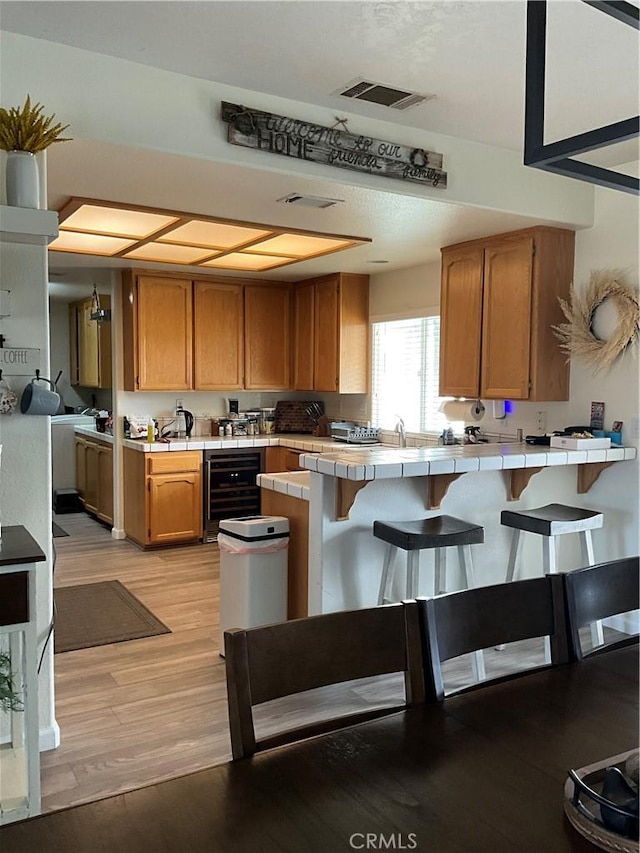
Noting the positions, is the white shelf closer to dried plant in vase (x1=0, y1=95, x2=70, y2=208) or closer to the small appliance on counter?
dried plant in vase (x1=0, y1=95, x2=70, y2=208)

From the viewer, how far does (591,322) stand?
13.5ft

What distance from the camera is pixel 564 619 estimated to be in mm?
1789

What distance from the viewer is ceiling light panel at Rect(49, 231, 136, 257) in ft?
14.7

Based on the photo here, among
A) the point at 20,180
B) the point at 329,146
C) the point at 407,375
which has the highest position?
the point at 329,146

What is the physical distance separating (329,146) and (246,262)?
2421 millimetres

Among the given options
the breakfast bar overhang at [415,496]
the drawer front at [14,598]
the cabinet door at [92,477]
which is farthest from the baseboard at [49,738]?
the cabinet door at [92,477]

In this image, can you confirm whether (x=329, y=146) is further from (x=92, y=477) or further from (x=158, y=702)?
(x=92, y=477)

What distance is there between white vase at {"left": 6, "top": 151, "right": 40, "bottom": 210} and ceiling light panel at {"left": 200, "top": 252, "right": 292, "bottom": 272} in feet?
8.74

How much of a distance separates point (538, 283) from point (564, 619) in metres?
2.85

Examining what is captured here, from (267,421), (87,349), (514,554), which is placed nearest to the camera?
(514,554)

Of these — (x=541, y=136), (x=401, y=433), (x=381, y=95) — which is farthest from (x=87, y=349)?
(x=541, y=136)

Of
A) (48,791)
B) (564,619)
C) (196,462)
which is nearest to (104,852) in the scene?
(564,619)

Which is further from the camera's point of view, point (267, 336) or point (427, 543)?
point (267, 336)

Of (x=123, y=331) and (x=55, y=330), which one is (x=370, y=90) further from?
(x=55, y=330)
